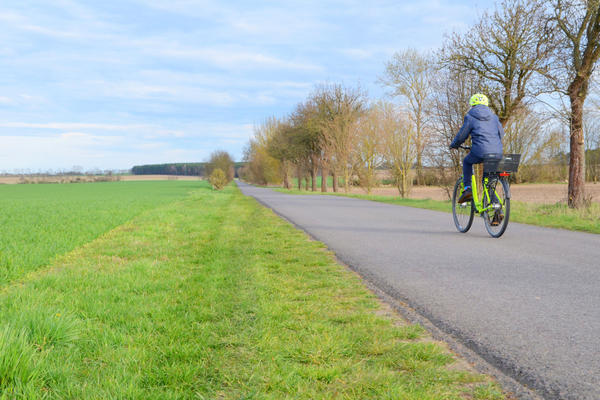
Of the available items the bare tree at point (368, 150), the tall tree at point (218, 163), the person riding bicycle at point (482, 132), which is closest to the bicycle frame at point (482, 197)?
the person riding bicycle at point (482, 132)

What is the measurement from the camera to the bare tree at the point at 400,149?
27.2 metres

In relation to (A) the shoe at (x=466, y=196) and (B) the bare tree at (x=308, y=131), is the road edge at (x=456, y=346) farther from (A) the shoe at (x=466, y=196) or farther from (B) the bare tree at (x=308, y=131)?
(B) the bare tree at (x=308, y=131)

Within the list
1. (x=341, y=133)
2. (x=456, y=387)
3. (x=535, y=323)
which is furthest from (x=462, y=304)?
(x=341, y=133)

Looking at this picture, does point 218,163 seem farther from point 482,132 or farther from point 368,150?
point 482,132

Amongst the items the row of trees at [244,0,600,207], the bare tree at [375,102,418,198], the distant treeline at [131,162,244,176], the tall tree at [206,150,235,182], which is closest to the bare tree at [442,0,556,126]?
the row of trees at [244,0,600,207]

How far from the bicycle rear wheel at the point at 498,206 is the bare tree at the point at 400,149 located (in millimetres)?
19420

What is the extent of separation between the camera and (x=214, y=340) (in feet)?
10.3

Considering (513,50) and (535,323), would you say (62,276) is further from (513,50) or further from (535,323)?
(513,50)

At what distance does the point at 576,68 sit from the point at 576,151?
2820 millimetres

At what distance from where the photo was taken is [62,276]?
217 inches

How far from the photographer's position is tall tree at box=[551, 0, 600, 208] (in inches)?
535

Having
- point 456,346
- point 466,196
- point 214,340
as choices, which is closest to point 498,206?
point 466,196

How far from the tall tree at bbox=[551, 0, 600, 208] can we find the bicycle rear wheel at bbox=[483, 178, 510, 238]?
326 inches

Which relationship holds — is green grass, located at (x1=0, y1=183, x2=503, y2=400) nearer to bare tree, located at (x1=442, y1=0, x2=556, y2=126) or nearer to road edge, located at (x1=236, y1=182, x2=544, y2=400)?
road edge, located at (x1=236, y1=182, x2=544, y2=400)
